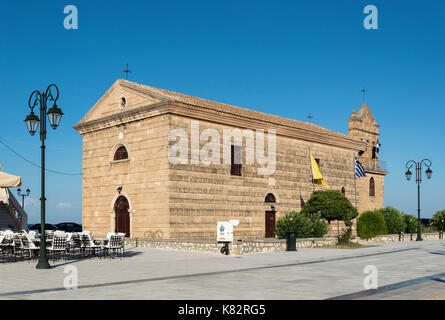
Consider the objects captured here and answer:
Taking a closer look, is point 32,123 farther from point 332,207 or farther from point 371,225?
point 371,225

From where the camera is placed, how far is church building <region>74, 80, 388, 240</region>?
26.9 metres

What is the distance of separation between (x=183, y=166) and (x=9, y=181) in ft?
32.6

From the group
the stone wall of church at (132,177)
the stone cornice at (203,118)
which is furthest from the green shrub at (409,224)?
the stone wall of church at (132,177)

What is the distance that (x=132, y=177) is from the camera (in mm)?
28688

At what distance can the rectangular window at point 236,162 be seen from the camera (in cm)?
2997

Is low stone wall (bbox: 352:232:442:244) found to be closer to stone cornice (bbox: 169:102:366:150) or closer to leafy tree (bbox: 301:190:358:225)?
leafy tree (bbox: 301:190:358:225)

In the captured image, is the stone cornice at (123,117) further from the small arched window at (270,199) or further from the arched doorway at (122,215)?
the small arched window at (270,199)

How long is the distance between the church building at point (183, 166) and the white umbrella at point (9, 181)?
8.56 meters

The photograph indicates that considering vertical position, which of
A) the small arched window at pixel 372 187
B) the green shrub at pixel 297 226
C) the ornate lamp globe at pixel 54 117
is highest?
the ornate lamp globe at pixel 54 117

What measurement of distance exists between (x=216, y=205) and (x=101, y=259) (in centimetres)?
1076

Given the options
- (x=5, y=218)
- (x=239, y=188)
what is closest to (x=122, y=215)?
(x=239, y=188)

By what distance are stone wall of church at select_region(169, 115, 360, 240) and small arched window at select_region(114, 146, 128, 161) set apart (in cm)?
448

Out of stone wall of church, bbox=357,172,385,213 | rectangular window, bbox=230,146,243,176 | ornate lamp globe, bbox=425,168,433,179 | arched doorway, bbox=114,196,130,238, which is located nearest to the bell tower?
stone wall of church, bbox=357,172,385,213

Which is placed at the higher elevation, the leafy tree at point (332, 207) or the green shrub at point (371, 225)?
the leafy tree at point (332, 207)
